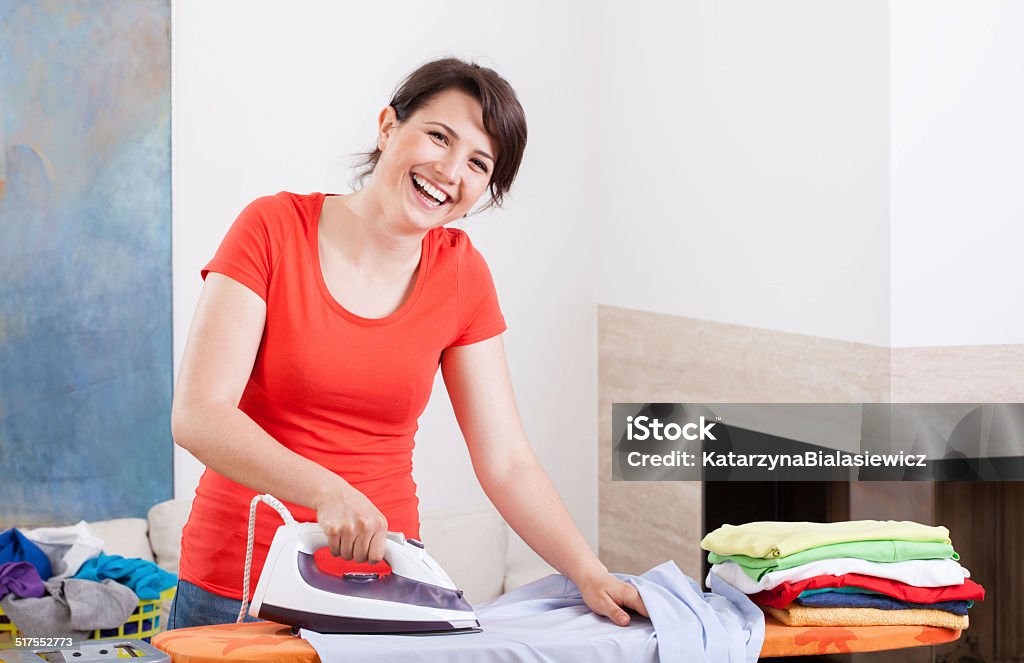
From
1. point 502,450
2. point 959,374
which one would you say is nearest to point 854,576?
point 502,450

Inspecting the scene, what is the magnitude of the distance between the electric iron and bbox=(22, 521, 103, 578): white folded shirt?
1679 mm

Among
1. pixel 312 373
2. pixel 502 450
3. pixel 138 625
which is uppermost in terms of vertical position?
pixel 312 373

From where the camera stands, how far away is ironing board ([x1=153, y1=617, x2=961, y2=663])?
1.21 m

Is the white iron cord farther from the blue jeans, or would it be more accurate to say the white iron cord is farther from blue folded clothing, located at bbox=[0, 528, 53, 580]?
blue folded clothing, located at bbox=[0, 528, 53, 580]

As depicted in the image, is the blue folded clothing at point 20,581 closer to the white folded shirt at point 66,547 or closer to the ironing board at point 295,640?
the white folded shirt at point 66,547

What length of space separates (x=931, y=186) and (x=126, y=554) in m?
2.34

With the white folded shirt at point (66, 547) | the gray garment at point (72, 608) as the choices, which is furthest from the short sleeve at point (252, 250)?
the white folded shirt at point (66, 547)

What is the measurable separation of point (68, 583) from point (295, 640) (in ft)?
5.33

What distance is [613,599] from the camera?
57.4 inches

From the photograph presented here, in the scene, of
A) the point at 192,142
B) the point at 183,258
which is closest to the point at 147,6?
the point at 192,142

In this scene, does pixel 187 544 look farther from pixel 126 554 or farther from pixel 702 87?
pixel 702 87

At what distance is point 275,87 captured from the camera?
11.5 feet

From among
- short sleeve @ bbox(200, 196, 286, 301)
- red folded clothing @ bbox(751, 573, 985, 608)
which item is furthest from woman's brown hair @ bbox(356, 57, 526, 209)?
red folded clothing @ bbox(751, 573, 985, 608)

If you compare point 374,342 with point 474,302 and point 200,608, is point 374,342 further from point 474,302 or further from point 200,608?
point 200,608
